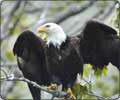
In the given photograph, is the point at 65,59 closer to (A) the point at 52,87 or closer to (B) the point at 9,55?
(A) the point at 52,87

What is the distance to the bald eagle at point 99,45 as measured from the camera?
33.0ft

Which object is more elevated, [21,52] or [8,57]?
[21,52]

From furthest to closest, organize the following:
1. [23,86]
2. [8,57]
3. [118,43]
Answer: [23,86]
[8,57]
[118,43]

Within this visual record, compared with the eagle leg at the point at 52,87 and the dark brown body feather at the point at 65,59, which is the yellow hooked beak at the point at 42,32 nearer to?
the dark brown body feather at the point at 65,59

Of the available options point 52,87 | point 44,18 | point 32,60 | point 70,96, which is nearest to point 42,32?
point 32,60

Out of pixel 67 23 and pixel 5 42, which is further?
pixel 67 23

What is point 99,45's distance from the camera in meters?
10.3

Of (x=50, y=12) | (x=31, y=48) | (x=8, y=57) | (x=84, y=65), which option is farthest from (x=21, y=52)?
(x=50, y=12)

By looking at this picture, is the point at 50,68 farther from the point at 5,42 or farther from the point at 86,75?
the point at 5,42

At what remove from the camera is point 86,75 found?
10.4 metres

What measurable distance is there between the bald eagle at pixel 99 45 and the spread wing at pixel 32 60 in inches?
20.2

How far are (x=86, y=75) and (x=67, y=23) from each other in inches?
269

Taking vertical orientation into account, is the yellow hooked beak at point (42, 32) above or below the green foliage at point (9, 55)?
above

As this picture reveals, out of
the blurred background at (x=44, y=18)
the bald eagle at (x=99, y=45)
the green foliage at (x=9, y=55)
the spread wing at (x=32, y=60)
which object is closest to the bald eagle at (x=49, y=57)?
the spread wing at (x=32, y=60)
